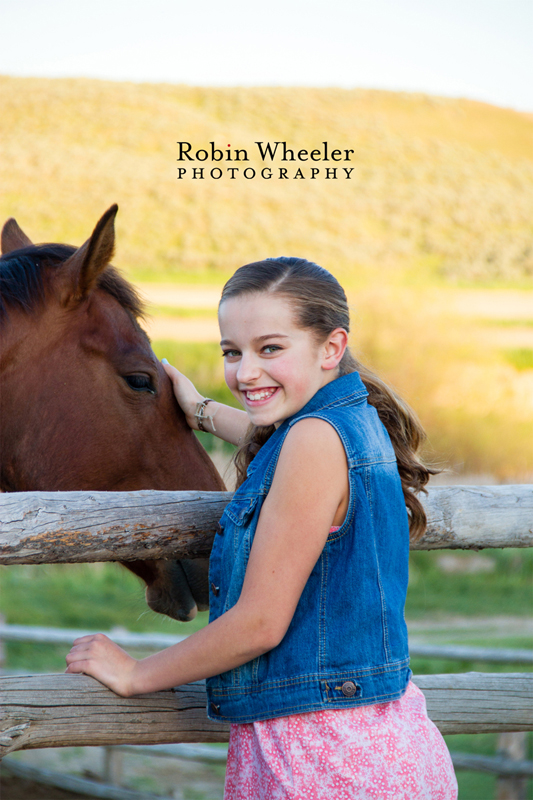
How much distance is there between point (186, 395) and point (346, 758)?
53.7 inches

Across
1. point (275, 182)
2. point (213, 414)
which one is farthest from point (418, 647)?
point (275, 182)

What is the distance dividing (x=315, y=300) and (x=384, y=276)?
18.1 m

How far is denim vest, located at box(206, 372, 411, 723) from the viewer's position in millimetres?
1401

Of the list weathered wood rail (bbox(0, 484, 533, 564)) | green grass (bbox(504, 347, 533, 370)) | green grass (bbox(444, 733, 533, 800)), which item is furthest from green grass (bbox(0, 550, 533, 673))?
green grass (bbox(504, 347, 533, 370))

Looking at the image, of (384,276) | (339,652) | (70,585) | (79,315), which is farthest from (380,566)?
(384,276)

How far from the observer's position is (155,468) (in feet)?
7.75

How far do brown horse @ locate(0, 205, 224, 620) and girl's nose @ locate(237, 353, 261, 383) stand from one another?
2.87 feet

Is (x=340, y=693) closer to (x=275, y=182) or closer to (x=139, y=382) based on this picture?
(x=139, y=382)

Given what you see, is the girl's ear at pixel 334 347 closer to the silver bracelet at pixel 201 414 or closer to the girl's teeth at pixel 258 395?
the girl's teeth at pixel 258 395

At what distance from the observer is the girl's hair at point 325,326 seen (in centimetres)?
155

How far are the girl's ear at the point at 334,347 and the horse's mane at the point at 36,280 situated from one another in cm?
104

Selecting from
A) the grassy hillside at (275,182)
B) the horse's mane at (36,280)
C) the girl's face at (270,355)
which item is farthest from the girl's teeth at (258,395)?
the grassy hillside at (275,182)

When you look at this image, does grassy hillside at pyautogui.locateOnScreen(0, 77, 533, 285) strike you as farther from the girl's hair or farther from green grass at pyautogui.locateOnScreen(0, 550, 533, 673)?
the girl's hair

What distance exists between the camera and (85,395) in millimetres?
2273
